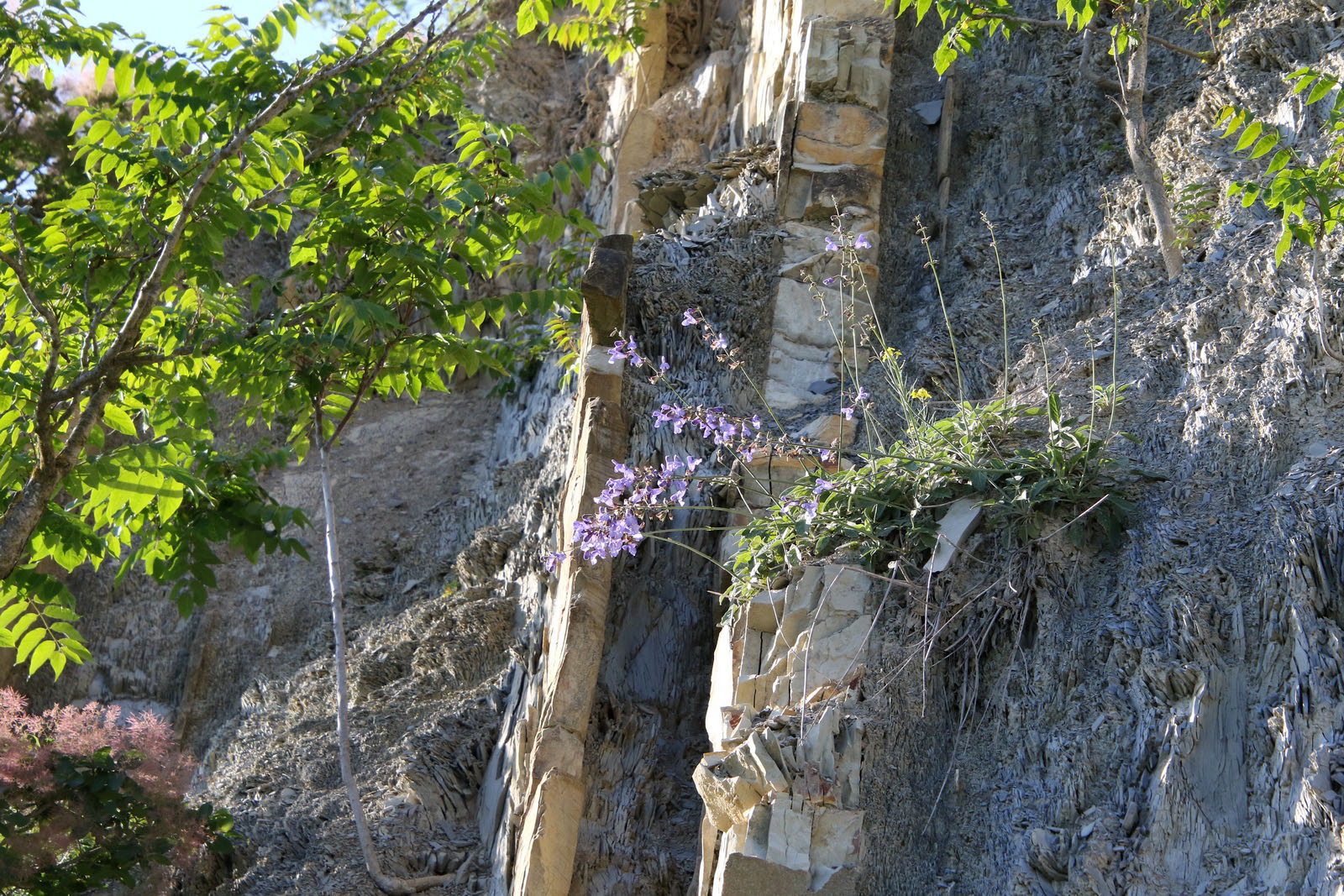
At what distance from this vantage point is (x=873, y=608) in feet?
13.5

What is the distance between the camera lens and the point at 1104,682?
359 centimetres

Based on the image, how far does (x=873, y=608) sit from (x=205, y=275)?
8.85 feet

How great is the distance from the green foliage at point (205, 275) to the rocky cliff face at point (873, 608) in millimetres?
874

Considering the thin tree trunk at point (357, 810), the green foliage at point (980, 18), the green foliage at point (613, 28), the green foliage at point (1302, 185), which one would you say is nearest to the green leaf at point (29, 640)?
the thin tree trunk at point (357, 810)

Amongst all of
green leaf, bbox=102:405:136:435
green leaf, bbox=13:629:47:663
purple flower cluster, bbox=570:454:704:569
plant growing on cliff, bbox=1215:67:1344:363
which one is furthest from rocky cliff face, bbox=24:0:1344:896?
green leaf, bbox=102:405:136:435

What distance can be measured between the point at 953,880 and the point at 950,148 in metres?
4.57

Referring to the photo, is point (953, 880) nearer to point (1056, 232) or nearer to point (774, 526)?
point (774, 526)

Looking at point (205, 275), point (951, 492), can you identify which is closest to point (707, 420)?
point (951, 492)

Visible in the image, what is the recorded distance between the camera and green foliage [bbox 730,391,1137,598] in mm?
3963

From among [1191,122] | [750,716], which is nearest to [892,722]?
[750,716]

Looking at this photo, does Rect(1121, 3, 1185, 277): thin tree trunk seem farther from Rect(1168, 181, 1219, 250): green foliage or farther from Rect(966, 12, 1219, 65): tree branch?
Rect(966, 12, 1219, 65): tree branch

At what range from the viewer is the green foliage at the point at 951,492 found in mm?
3963

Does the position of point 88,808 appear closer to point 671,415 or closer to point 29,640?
point 29,640

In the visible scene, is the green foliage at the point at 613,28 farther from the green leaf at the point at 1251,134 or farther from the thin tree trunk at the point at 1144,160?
the green leaf at the point at 1251,134
